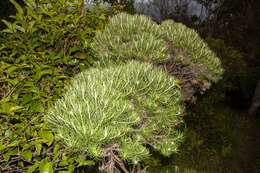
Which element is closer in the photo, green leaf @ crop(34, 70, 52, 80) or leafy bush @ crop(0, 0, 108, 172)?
leafy bush @ crop(0, 0, 108, 172)

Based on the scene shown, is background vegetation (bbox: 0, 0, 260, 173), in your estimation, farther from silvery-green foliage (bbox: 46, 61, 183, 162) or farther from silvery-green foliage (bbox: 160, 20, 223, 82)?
silvery-green foliage (bbox: 160, 20, 223, 82)

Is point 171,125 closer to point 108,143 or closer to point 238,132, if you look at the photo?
point 108,143

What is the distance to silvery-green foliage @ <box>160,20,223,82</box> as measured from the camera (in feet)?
10.8

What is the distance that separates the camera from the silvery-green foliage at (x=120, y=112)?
191cm

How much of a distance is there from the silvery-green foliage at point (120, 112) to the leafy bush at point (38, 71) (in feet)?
1.21

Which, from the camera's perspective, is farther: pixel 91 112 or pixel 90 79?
pixel 90 79

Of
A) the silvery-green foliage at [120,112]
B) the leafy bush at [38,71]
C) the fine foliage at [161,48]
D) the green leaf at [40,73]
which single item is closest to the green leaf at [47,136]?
the leafy bush at [38,71]

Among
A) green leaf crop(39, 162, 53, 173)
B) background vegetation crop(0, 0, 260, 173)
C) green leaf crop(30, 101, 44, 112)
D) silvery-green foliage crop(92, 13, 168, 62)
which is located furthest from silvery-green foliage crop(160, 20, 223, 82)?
green leaf crop(39, 162, 53, 173)

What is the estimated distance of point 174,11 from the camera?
61.9 feet

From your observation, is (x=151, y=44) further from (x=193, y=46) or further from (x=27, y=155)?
(x=27, y=155)

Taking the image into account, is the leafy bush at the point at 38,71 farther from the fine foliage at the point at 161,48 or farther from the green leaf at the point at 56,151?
the fine foliage at the point at 161,48

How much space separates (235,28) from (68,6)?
1520cm

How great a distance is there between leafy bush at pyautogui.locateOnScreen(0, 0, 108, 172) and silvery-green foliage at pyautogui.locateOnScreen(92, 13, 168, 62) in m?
0.21

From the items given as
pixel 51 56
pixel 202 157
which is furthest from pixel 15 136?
pixel 202 157
